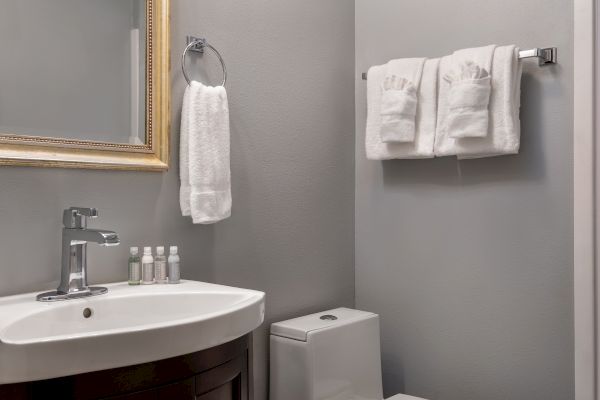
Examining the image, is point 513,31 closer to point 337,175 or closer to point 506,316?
point 337,175

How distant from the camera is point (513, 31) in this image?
6.13ft

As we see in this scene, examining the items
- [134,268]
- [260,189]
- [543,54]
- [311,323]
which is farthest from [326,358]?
[543,54]

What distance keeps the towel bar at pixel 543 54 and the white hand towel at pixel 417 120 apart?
12.1 inches

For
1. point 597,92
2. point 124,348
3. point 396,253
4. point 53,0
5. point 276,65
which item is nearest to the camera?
point 124,348

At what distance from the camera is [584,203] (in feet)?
5.57

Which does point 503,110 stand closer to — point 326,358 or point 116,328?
point 326,358

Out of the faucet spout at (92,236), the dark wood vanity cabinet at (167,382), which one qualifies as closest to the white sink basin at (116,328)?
the dark wood vanity cabinet at (167,382)

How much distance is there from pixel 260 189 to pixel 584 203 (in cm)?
102

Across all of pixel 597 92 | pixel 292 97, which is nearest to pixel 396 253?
pixel 292 97

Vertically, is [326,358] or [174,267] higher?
[174,267]

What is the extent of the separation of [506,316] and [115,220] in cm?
131

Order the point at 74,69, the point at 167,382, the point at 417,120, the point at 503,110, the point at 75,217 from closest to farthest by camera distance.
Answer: the point at 167,382
the point at 75,217
the point at 74,69
the point at 503,110
the point at 417,120

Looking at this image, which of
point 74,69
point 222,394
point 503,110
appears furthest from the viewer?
point 503,110

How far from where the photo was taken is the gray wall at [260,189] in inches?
53.2
